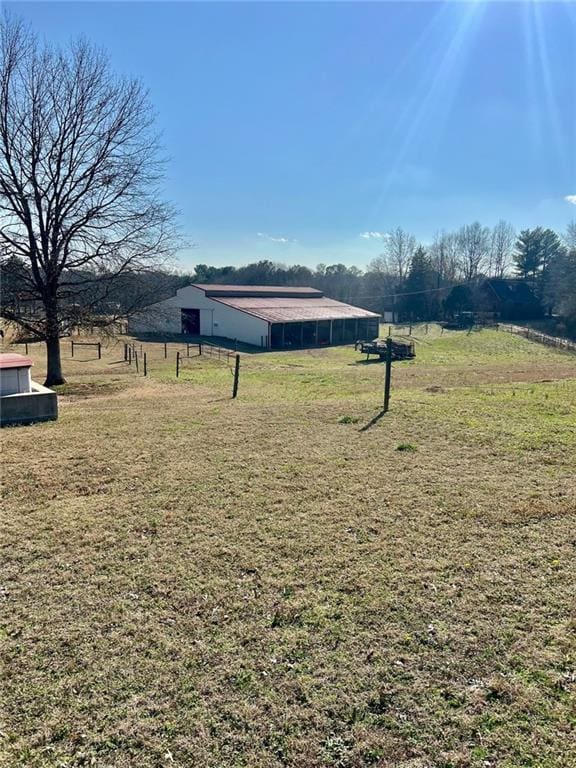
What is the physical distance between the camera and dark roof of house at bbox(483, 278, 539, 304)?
2138 inches

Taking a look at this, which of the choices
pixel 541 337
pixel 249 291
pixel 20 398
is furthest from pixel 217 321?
pixel 20 398

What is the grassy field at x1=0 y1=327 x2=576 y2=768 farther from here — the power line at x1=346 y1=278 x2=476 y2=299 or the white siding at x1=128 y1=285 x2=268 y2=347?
the power line at x1=346 y1=278 x2=476 y2=299

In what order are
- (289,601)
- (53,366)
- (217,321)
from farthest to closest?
(217,321), (53,366), (289,601)

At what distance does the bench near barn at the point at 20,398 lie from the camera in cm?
927

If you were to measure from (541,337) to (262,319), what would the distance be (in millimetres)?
23613

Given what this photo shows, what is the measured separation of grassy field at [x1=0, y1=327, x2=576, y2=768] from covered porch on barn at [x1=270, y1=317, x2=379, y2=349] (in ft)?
90.9

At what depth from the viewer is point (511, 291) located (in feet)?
182

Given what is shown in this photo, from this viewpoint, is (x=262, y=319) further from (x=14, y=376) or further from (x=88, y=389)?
(x=14, y=376)

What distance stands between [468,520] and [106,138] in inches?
655

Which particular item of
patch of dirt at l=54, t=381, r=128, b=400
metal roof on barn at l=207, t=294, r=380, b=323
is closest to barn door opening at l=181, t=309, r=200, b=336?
metal roof on barn at l=207, t=294, r=380, b=323

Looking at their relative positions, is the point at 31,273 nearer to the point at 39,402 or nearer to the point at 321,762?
the point at 39,402

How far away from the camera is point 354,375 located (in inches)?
773

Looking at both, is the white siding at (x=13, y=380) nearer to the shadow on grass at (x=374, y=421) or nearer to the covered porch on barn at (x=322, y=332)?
the shadow on grass at (x=374, y=421)

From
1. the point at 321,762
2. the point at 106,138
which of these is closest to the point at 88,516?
the point at 321,762
